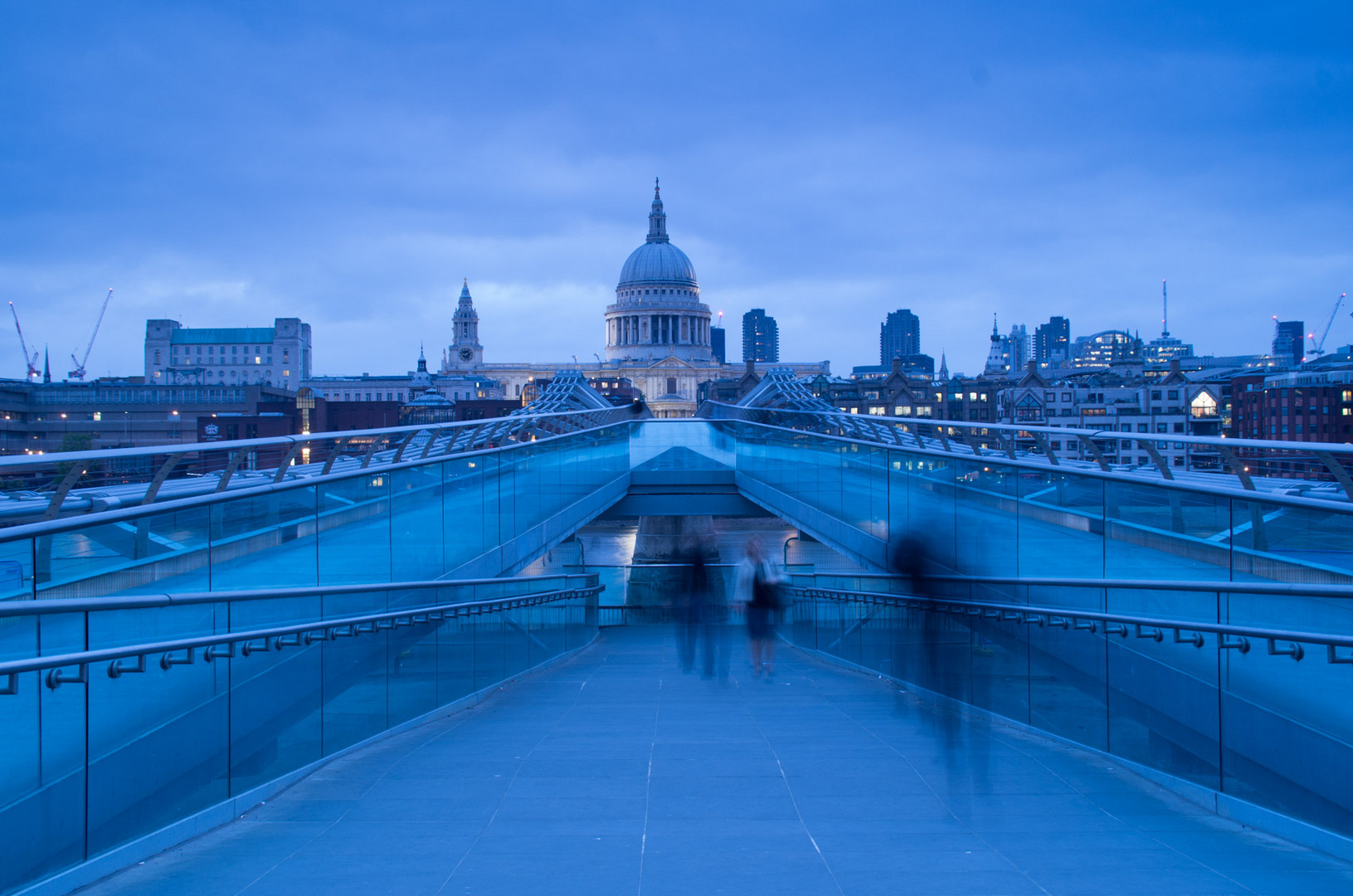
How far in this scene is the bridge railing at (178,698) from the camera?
15.0 feet

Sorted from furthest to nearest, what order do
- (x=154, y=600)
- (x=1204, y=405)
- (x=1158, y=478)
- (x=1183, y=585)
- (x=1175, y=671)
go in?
1. (x=1204, y=405)
2. (x=1158, y=478)
3. (x=1175, y=671)
4. (x=1183, y=585)
5. (x=154, y=600)

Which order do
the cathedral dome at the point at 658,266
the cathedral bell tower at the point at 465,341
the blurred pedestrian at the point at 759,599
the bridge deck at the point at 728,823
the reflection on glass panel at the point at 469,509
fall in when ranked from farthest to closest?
the cathedral bell tower at the point at 465,341 < the cathedral dome at the point at 658,266 < the reflection on glass panel at the point at 469,509 < the blurred pedestrian at the point at 759,599 < the bridge deck at the point at 728,823

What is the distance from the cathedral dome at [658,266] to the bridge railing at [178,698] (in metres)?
160

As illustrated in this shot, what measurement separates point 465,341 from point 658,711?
180344mm

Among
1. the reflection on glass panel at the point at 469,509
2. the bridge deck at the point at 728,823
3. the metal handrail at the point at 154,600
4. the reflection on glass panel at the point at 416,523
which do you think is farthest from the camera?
the reflection on glass panel at the point at 469,509

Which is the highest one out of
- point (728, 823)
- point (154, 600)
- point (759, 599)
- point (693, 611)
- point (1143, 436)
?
point (1143, 436)

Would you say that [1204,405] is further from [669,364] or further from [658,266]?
[658,266]

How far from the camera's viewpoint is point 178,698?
5617 mm

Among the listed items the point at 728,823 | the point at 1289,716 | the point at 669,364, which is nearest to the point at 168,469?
the point at 728,823

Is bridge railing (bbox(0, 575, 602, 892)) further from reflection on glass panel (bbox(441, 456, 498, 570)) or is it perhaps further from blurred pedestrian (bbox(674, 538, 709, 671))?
blurred pedestrian (bbox(674, 538, 709, 671))

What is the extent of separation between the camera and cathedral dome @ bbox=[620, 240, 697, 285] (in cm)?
16700

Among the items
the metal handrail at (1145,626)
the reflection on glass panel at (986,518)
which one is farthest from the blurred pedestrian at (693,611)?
the reflection on glass panel at (986,518)

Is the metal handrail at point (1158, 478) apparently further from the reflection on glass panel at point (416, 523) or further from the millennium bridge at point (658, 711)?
the reflection on glass panel at point (416, 523)

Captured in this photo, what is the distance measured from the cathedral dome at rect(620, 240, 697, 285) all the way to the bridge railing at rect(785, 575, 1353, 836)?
15959 centimetres
